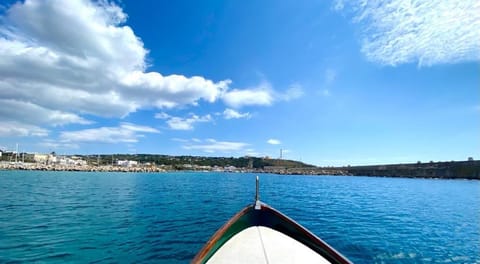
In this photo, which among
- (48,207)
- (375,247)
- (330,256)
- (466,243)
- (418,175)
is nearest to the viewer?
(330,256)

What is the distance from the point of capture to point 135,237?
41.3 ft

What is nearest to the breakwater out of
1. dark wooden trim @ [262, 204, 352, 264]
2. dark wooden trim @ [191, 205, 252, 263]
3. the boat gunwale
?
the boat gunwale

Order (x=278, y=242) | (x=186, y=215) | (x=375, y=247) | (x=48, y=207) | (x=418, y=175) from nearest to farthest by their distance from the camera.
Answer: (x=278, y=242), (x=375, y=247), (x=186, y=215), (x=48, y=207), (x=418, y=175)

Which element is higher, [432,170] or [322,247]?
[322,247]

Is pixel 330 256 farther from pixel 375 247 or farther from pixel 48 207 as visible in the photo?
pixel 48 207

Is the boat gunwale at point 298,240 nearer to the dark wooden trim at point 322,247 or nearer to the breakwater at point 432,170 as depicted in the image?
the dark wooden trim at point 322,247

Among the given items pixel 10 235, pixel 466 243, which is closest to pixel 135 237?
pixel 10 235

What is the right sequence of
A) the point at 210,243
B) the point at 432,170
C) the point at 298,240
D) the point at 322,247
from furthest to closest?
1. the point at 432,170
2. the point at 298,240
3. the point at 210,243
4. the point at 322,247

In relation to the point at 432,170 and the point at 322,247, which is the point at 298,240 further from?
the point at 432,170

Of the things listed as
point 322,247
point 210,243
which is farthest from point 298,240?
point 210,243

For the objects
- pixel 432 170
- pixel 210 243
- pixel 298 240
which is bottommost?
pixel 432 170

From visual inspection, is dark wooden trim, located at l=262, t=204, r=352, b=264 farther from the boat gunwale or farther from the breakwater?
the breakwater

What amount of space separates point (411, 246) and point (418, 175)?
164533 millimetres

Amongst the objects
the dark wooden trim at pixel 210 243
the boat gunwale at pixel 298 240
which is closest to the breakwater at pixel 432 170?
the boat gunwale at pixel 298 240
